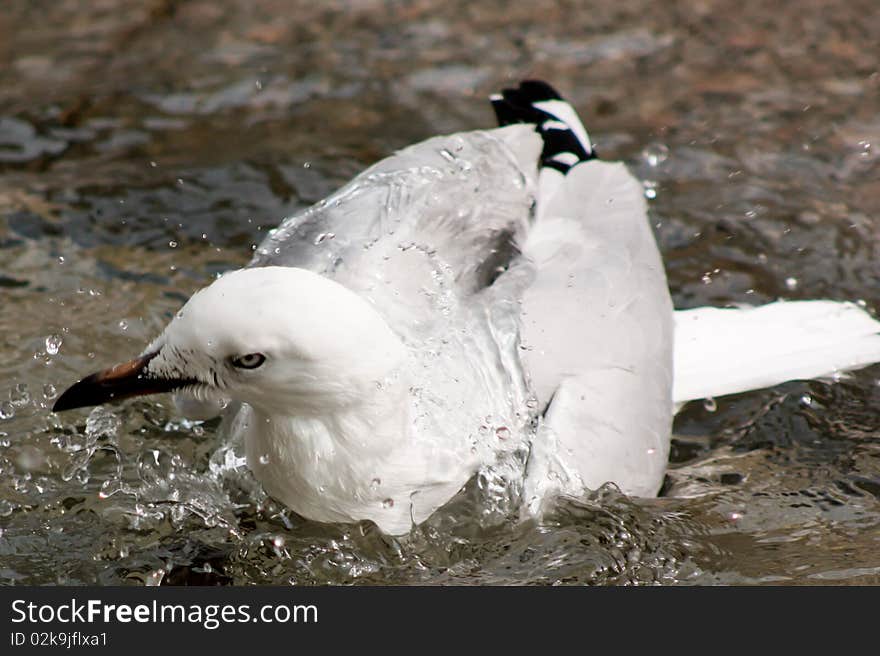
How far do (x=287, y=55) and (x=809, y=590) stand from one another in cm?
380

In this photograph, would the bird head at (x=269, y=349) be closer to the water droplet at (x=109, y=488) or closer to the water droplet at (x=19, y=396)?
the water droplet at (x=109, y=488)

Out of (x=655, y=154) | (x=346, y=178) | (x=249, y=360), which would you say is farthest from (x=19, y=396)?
(x=655, y=154)

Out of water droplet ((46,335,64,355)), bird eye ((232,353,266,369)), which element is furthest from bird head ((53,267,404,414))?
water droplet ((46,335,64,355))

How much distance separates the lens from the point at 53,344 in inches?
173

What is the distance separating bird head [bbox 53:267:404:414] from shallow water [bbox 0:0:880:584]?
473 millimetres

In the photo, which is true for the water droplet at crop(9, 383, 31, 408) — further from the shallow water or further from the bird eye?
the bird eye

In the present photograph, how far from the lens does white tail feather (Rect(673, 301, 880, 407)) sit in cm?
422

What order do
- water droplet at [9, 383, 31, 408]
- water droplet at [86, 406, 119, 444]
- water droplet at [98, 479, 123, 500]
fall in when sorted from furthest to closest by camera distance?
water droplet at [9, 383, 31, 408], water droplet at [86, 406, 119, 444], water droplet at [98, 479, 123, 500]

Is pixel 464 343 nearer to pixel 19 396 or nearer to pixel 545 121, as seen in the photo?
pixel 545 121

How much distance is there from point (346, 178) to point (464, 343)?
1.92m

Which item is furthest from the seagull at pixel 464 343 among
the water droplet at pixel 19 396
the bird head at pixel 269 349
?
the water droplet at pixel 19 396

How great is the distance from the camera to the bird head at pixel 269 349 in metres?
3.03

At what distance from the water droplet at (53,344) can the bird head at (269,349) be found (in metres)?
1.12

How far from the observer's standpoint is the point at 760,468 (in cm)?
399
